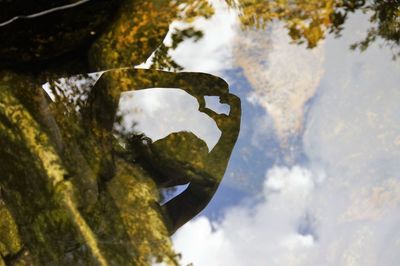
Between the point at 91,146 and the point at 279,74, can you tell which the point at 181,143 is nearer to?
the point at 91,146

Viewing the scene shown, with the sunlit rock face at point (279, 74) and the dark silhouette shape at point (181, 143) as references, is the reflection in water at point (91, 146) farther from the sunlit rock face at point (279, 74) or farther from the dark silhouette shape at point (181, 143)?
the sunlit rock face at point (279, 74)

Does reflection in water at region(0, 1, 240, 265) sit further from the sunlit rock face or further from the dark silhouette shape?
the sunlit rock face

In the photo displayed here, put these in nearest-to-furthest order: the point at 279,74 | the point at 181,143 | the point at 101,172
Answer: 1. the point at 279,74
2. the point at 101,172
3. the point at 181,143

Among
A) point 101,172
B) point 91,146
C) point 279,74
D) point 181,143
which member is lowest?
point 101,172

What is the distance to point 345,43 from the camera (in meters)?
6.96

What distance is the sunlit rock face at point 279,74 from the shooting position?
7133mm

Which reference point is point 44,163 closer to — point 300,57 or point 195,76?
point 195,76

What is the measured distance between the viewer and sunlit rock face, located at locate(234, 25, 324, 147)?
7.13 meters

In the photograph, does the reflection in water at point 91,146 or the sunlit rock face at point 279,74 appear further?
the sunlit rock face at point 279,74

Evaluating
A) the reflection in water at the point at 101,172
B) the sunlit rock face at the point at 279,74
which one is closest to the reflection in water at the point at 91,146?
the reflection in water at the point at 101,172

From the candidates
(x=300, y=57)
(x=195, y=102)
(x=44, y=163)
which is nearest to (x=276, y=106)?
(x=300, y=57)

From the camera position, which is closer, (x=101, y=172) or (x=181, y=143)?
(x=101, y=172)

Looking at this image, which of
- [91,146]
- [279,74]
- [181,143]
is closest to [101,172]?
[91,146]

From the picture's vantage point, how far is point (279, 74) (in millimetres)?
7441
